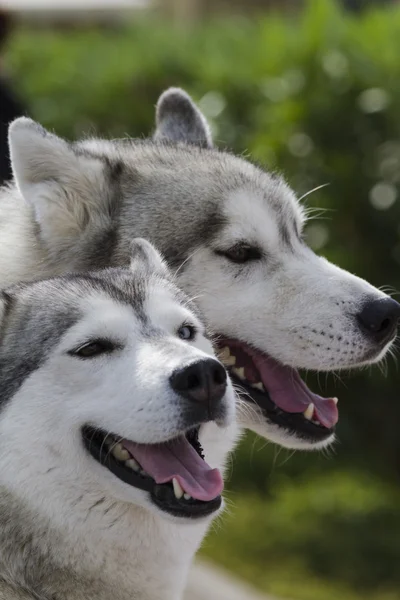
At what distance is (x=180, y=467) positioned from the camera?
4086 millimetres

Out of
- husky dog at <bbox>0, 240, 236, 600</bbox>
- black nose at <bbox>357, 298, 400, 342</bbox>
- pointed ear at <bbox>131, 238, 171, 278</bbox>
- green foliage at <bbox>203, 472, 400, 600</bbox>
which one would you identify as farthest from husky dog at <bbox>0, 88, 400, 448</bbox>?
green foliage at <bbox>203, 472, 400, 600</bbox>

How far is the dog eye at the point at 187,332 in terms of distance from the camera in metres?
4.27

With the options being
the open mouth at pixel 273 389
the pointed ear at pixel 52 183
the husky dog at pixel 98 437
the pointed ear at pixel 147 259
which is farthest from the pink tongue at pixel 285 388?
the pointed ear at pixel 52 183

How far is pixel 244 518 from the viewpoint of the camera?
9906 millimetres

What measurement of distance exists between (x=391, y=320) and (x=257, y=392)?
24.1 inches

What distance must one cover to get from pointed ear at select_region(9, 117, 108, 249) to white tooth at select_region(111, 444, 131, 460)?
1.19m

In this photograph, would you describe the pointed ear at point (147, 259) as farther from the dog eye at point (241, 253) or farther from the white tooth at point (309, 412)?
the white tooth at point (309, 412)

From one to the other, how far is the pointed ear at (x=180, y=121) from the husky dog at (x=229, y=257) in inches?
28.3

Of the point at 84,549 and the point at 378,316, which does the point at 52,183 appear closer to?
the point at 378,316

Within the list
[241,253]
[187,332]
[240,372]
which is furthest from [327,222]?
[187,332]

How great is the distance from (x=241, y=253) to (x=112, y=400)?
1190 mm

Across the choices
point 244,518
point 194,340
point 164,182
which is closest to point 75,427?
point 194,340

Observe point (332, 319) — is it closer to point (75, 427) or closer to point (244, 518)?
point (75, 427)

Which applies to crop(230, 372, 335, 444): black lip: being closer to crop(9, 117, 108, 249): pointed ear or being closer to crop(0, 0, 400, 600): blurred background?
crop(9, 117, 108, 249): pointed ear
